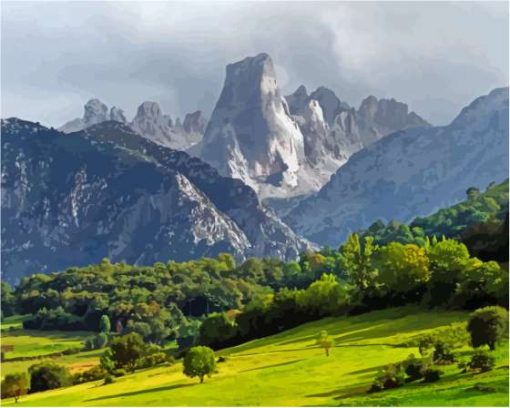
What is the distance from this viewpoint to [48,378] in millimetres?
91625

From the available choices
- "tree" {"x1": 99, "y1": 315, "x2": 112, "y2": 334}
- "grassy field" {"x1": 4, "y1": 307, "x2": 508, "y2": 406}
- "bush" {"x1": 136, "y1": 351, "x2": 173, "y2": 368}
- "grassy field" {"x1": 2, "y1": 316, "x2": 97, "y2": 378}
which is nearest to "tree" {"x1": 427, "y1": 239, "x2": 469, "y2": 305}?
"grassy field" {"x1": 4, "y1": 307, "x2": 508, "y2": 406}

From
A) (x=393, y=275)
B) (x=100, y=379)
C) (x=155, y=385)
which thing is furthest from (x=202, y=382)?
(x=393, y=275)

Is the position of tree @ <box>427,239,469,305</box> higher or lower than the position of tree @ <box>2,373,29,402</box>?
higher

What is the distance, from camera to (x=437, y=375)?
2083 inches

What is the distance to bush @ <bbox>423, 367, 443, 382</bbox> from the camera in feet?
173

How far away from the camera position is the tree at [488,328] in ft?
202

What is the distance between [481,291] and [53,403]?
4535 cm

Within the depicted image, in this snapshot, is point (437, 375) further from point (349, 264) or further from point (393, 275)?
point (349, 264)

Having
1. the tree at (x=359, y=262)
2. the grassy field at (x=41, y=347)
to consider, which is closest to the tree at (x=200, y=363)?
the tree at (x=359, y=262)

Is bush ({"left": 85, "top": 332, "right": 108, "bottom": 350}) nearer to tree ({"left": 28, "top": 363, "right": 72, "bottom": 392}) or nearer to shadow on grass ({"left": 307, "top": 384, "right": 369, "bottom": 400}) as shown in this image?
tree ({"left": 28, "top": 363, "right": 72, "bottom": 392})

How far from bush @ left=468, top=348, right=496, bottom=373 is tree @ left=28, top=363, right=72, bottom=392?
52.4 metres

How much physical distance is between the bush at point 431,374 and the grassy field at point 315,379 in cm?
60

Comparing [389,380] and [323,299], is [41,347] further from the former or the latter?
[389,380]

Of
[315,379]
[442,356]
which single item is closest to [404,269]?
[315,379]
